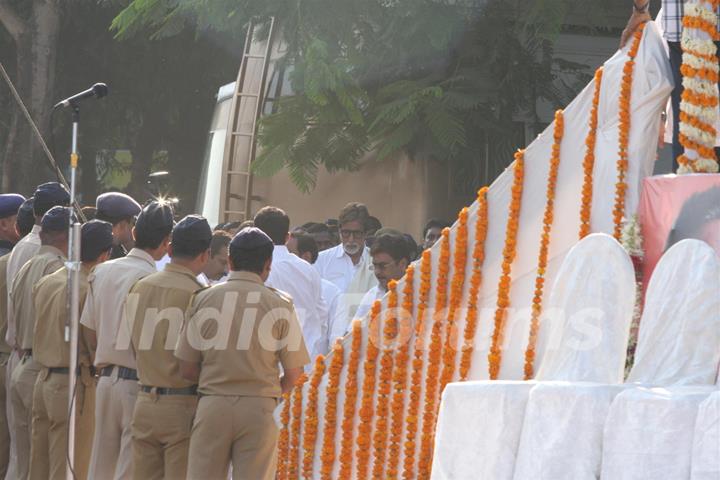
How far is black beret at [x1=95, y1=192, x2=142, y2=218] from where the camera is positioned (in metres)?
7.59

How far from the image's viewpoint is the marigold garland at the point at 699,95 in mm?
5711

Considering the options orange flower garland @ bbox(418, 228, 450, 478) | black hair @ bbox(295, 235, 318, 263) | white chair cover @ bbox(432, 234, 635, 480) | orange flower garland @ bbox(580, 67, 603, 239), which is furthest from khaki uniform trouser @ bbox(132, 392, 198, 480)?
black hair @ bbox(295, 235, 318, 263)

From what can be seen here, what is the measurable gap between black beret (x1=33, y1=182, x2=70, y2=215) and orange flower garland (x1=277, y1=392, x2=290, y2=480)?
6.81 feet

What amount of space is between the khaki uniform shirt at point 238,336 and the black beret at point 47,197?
2.38 m

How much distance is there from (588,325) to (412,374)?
1836mm

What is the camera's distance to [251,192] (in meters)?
12.6

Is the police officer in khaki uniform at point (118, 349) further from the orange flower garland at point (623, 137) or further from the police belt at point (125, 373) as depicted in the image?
the orange flower garland at point (623, 137)

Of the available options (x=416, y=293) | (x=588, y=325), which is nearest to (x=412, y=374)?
(x=416, y=293)

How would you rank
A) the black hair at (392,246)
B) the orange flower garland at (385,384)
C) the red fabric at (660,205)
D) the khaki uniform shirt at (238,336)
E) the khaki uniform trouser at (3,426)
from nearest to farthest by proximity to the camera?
the red fabric at (660,205) → the khaki uniform shirt at (238,336) → the orange flower garland at (385,384) → the black hair at (392,246) → the khaki uniform trouser at (3,426)

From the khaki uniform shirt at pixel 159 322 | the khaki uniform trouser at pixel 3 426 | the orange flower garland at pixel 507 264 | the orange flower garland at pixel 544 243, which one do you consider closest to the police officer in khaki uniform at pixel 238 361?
the khaki uniform shirt at pixel 159 322

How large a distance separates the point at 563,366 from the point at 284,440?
8.27 ft

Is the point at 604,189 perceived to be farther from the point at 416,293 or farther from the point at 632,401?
the point at 632,401

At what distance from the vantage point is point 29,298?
773 cm

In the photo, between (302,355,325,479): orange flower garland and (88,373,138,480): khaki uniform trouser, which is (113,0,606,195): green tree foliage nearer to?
(302,355,325,479): orange flower garland
